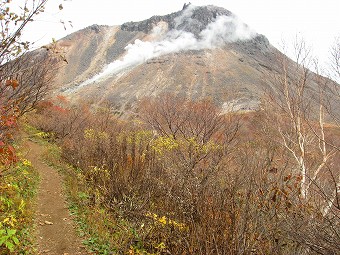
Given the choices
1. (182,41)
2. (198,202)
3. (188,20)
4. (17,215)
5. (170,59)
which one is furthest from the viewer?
(188,20)

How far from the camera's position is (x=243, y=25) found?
130 m

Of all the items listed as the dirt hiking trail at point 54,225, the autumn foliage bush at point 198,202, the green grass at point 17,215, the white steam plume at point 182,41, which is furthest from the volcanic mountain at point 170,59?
the green grass at point 17,215

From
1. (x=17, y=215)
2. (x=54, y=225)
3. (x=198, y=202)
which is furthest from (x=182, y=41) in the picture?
(x=198, y=202)

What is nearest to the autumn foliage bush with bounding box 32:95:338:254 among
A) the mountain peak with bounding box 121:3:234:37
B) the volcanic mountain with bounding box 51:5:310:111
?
the volcanic mountain with bounding box 51:5:310:111

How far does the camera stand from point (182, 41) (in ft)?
372

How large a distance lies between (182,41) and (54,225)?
11347cm

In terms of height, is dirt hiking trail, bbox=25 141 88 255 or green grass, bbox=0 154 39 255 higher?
green grass, bbox=0 154 39 255

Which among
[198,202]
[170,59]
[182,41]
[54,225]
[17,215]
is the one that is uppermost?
[182,41]

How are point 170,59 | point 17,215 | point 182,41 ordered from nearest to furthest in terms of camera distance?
point 17,215, point 170,59, point 182,41

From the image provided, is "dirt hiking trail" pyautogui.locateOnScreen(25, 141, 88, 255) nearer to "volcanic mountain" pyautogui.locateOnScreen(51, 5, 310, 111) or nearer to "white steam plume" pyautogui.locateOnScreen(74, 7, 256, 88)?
"volcanic mountain" pyautogui.locateOnScreen(51, 5, 310, 111)

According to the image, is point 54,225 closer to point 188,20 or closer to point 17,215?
point 17,215

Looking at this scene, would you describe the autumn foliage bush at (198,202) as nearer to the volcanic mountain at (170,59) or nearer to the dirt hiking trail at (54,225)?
the dirt hiking trail at (54,225)

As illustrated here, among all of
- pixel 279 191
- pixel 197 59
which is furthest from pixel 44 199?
pixel 197 59

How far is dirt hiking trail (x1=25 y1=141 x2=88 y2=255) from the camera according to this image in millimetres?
5551
